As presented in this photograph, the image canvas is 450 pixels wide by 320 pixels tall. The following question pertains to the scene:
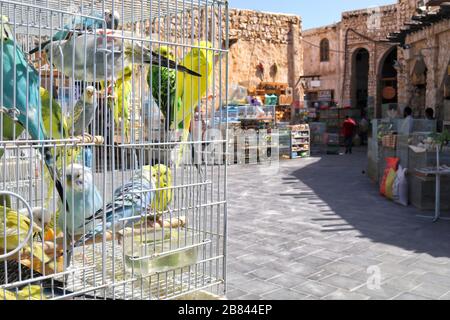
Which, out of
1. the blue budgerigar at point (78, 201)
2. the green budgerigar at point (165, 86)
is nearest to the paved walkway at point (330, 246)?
the blue budgerigar at point (78, 201)

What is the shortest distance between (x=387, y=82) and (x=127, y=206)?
22.5 m

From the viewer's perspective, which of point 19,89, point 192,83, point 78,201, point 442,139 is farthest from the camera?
point 442,139

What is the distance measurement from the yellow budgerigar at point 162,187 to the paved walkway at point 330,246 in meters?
1.05

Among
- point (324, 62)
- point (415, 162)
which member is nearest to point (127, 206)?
point (415, 162)

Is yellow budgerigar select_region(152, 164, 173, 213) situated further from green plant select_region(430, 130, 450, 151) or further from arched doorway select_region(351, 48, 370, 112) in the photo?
arched doorway select_region(351, 48, 370, 112)

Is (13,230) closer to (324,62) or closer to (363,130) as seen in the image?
(363,130)

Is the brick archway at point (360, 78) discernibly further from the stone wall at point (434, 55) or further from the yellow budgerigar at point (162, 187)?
the yellow budgerigar at point (162, 187)

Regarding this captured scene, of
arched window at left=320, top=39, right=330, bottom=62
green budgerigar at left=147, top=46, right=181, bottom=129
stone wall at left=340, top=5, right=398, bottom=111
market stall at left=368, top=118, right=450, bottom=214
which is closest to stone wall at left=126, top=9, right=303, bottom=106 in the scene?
stone wall at left=340, top=5, right=398, bottom=111

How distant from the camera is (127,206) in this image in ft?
10.8

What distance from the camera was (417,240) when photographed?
18.9 feet

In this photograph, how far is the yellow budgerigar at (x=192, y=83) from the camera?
3.71 metres

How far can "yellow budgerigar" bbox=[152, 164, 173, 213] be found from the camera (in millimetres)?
3426

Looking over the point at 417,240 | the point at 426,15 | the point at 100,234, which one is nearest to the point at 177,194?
the point at 100,234

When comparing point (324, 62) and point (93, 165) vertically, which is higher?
point (324, 62)
